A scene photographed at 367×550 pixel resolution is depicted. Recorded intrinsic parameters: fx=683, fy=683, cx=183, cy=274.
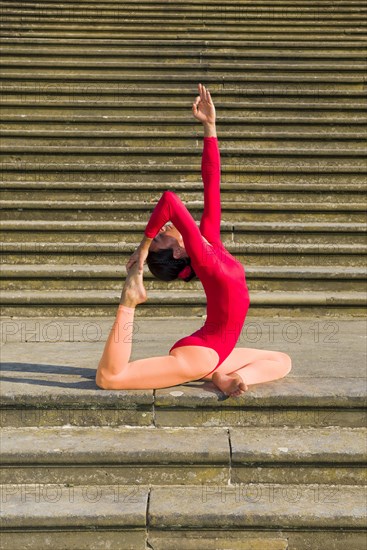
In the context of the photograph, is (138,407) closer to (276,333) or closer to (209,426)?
(209,426)

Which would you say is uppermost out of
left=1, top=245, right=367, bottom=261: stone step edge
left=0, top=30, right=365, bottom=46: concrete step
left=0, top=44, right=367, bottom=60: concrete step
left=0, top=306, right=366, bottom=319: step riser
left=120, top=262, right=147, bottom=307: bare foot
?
left=0, top=30, right=365, bottom=46: concrete step

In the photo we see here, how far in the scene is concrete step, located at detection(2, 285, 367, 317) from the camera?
4.79 metres

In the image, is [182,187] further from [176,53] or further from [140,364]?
[140,364]

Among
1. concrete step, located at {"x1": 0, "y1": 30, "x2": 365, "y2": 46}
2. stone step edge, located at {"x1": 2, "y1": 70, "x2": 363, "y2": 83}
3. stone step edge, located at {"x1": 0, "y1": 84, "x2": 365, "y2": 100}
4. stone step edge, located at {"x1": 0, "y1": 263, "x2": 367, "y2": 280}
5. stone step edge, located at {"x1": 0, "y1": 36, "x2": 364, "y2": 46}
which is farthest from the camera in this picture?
concrete step, located at {"x1": 0, "y1": 30, "x2": 365, "y2": 46}

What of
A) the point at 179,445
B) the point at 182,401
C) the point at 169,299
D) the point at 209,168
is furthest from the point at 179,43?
the point at 179,445

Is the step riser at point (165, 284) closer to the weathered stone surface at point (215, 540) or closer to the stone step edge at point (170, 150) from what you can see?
the stone step edge at point (170, 150)

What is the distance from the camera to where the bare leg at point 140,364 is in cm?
312

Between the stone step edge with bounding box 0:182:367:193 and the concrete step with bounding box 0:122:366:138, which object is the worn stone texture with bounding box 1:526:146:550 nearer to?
the stone step edge with bounding box 0:182:367:193

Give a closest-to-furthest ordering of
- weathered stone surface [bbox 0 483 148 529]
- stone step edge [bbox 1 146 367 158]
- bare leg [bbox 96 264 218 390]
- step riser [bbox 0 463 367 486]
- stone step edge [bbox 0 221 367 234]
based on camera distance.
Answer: weathered stone surface [bbox 0 483 148 529], step riser [bbox 0 463 367 486], bare leg [bbox 96 264 218 390], stone step edge [bbox 0 221 367 234], stone step edge [bbox 1 146 367 158]

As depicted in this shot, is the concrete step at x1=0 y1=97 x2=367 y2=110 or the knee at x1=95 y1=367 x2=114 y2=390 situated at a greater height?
the concrete step at x1=0 y1=97 x2=367 y2=110

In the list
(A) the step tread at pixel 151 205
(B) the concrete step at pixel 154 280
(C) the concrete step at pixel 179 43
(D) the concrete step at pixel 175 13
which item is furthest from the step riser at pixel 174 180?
(D) the concrete step at pixel 175 13

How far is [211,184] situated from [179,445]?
121 cm

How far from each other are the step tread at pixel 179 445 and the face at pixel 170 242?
836 millimetres

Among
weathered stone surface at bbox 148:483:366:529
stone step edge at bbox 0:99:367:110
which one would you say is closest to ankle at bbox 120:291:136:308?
weathered stone surface at bbox 148:483:366:529
